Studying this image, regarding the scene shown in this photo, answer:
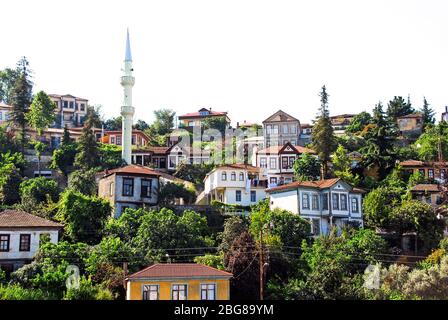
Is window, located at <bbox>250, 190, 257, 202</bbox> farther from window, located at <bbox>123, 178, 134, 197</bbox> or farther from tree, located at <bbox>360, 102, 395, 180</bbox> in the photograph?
tree, located at <bbox>360, 102, 395, 180</bbox>

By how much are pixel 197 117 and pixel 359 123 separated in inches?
867

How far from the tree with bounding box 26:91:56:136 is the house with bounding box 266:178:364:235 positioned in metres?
35.2

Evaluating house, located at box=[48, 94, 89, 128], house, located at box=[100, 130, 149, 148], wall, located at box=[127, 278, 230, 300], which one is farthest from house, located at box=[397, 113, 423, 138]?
wall, located at box=[127, 278, 230, 300]

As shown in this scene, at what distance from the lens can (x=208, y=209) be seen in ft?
176

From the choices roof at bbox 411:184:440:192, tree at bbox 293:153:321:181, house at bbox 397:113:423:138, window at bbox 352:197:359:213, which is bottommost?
window at bbox 352:197:359:213

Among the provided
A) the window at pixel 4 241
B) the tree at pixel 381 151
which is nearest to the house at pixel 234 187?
the tree at pixel 381 151

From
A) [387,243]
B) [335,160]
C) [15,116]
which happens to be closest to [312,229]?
[387,243]

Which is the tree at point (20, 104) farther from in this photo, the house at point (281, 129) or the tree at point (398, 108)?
the tree at point (398, 108)

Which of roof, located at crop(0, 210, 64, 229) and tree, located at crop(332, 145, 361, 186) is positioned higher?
tree, located at crop(332, 145, 361, 186)

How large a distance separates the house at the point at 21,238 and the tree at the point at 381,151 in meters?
32.5

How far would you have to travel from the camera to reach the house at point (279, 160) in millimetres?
68275

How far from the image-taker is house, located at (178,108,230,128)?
95.9 metres

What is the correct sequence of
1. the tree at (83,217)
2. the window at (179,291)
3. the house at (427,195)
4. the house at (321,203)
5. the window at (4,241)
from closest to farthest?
the window at (179,291) → the window at (4,241) → the tree at (83,217) → the house at (321,203) → the house at (427,195)
